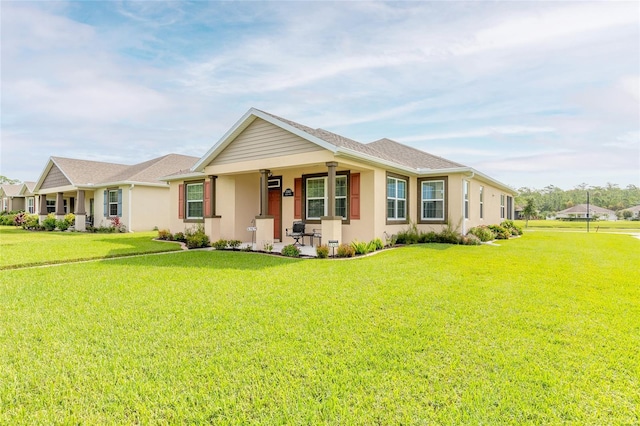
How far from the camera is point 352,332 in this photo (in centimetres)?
399

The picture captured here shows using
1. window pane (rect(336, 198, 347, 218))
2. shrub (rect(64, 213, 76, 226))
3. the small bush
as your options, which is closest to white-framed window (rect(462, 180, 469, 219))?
window pane (rect(336, 198, 347, 218))

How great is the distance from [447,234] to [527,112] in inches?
487

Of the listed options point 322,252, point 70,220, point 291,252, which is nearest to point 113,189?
point 70,220

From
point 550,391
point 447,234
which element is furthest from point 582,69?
point 550,391

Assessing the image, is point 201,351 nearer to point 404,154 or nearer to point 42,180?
point 404,154

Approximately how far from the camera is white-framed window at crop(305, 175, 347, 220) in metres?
12.4

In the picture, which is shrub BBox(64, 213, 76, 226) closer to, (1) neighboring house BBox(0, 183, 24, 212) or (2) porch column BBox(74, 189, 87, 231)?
(2) porch column BBox(74, 189, 87, 231)

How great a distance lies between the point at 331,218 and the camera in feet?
34.3

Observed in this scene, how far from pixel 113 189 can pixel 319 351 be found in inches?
930

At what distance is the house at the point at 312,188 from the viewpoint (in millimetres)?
10969

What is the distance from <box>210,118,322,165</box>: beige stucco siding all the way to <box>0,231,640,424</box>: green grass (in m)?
5.45

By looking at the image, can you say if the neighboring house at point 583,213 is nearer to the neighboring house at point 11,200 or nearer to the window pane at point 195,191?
the window pane at point 195,191

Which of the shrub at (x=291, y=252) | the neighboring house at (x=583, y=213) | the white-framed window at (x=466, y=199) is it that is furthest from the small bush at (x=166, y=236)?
the neighboring house at (x=583, y=213)

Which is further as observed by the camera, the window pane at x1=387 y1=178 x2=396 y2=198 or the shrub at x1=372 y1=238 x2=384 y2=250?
the window pane at x1=387 y1=178 x2=396 y2=198
